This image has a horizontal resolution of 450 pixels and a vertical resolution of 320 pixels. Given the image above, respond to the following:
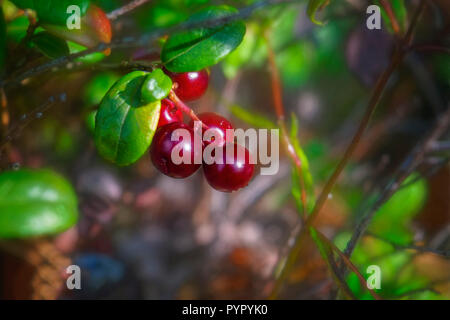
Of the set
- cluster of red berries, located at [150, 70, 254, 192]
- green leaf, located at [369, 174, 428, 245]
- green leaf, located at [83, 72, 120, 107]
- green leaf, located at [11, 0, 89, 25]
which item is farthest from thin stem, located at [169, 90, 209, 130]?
green leaf, located at [369, 174, 428, 245]

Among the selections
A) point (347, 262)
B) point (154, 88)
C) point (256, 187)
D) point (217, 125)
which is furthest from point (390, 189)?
point (256, 187)

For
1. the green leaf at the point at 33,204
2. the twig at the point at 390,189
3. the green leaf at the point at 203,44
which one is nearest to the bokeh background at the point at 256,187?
the twig at the point at 390,189

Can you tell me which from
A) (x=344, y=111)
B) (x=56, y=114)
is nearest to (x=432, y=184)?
(x=344, y=111)

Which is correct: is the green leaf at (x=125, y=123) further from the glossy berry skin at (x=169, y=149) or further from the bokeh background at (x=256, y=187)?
the bokeh background at (x=256, y=187)

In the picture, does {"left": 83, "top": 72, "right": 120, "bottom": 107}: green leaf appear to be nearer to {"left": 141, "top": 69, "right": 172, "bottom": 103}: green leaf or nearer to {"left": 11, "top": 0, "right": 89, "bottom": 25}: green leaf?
{"left": 11, "top": 0, "right": 89, "bottom": 25}: green leaf

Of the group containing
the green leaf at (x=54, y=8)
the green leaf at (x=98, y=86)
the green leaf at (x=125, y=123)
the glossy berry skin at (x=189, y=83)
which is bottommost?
the green leaf at (x=125, y=123)

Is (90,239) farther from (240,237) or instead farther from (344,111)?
(344,111)

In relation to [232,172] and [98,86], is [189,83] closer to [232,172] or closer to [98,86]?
[232,172]
